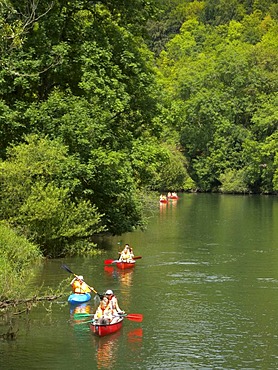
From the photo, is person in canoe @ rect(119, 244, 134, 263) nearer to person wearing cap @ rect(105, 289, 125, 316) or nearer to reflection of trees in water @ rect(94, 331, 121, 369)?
person wearing cap @ rect(105, 289, 125, 316)

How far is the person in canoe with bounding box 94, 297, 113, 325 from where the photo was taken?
67.9ft

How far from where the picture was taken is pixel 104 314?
20891 millimetres

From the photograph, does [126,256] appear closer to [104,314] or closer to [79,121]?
[79,121]

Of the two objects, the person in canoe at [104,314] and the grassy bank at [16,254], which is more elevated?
the grassy bank at [16,254]

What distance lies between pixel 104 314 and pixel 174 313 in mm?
2864

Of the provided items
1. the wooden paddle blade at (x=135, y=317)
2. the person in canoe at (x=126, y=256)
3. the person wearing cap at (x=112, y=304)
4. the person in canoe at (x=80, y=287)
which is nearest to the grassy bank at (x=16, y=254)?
the person in canoe at (x=80, y=287)

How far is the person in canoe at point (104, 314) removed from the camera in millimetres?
20702

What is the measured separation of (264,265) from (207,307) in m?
8.38

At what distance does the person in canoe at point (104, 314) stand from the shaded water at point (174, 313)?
17.7 inches

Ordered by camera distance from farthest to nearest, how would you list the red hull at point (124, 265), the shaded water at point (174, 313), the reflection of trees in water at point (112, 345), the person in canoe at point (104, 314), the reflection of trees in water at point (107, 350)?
the red hull at point (124, 265) → the person in canoe at point (104, 314) → the shaded water at point (174, 313) → the reflection of trees in water at point (112, 345) → the reflection of trees in water at point (107, 350)

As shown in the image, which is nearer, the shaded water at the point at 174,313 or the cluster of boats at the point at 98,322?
the shaded water at the point at 174,313

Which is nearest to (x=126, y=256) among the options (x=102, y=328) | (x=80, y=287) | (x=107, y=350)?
(x=80, y=287)

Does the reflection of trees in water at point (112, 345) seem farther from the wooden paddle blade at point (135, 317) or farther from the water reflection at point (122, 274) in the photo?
the water reflection at point (122, 274)

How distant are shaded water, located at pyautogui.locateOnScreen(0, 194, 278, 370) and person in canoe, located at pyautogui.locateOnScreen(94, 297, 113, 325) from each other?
0.45 metres
